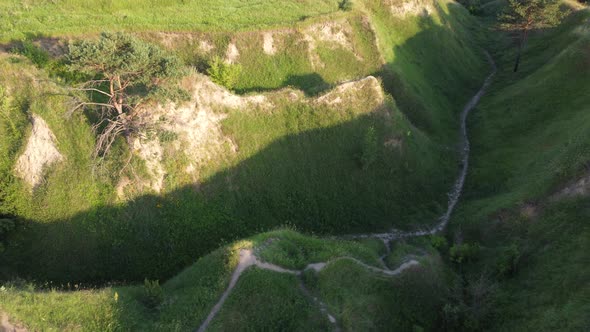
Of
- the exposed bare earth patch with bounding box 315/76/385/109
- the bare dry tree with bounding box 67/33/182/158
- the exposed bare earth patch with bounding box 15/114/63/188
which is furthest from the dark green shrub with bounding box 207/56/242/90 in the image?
the exposed bare earth patch with bounding box 15/114/63/188

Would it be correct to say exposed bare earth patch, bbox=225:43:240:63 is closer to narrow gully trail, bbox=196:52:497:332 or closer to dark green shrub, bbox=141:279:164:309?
narrow gully trail, bbox=196:52:497:332

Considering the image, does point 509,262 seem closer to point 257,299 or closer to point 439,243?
point 439,243

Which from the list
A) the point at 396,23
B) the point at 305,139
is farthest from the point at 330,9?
the point at 305,139

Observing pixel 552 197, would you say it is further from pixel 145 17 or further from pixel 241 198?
pixel 145 17

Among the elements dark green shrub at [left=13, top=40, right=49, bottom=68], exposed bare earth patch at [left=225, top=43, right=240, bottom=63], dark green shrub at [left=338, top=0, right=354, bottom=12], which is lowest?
exposed bare earth patch at [left=225, top=43, right=240, bottom=63]

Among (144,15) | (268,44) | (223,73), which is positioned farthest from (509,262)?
(144,15)

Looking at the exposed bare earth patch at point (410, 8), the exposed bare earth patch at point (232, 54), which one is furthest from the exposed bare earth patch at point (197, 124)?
the exposed bare earth patch at point (410, 8)

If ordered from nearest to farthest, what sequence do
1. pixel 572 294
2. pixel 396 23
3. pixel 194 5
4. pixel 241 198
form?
pixel 572 294 → pixel 241 198 → pixel 194 5 → pixel 396 23
